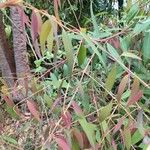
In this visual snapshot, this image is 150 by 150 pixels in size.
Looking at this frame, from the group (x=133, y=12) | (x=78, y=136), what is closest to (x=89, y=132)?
(x=78, y=136)

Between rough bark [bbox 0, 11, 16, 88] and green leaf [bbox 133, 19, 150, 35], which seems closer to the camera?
green leaf [bbox 133, 19, 150, 35]

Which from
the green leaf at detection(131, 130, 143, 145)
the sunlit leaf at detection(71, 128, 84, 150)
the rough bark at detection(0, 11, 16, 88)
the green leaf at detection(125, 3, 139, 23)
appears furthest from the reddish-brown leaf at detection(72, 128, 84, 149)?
the rough bark at detection(0, 11, 16, 88)

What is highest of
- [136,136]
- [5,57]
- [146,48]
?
[146,48]

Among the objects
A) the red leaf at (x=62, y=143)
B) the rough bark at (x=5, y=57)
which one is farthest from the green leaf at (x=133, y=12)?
the rough bark at (x=5, y=57)

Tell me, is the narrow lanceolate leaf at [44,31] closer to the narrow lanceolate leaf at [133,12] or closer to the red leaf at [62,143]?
the red leaf at [62,143]

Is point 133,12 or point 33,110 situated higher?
point 133,12

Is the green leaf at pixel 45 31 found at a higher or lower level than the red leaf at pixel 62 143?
higher

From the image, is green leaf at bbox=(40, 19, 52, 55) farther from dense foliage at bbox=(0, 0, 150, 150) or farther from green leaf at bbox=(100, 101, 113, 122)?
green leaf at bbox=(100, 101, 113, 122)

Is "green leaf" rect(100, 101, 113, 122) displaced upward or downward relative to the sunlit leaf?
upward

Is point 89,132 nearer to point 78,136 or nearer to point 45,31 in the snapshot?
point 78,136

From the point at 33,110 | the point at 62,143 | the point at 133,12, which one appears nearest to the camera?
the point at 62,143

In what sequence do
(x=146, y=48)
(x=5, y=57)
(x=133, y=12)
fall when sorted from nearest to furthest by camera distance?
1. (x=146, y=48)
2. (x=133, y=12)
3. (x=5, y=57)

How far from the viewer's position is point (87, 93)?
861 mm

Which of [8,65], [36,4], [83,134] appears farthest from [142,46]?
[36,4]
